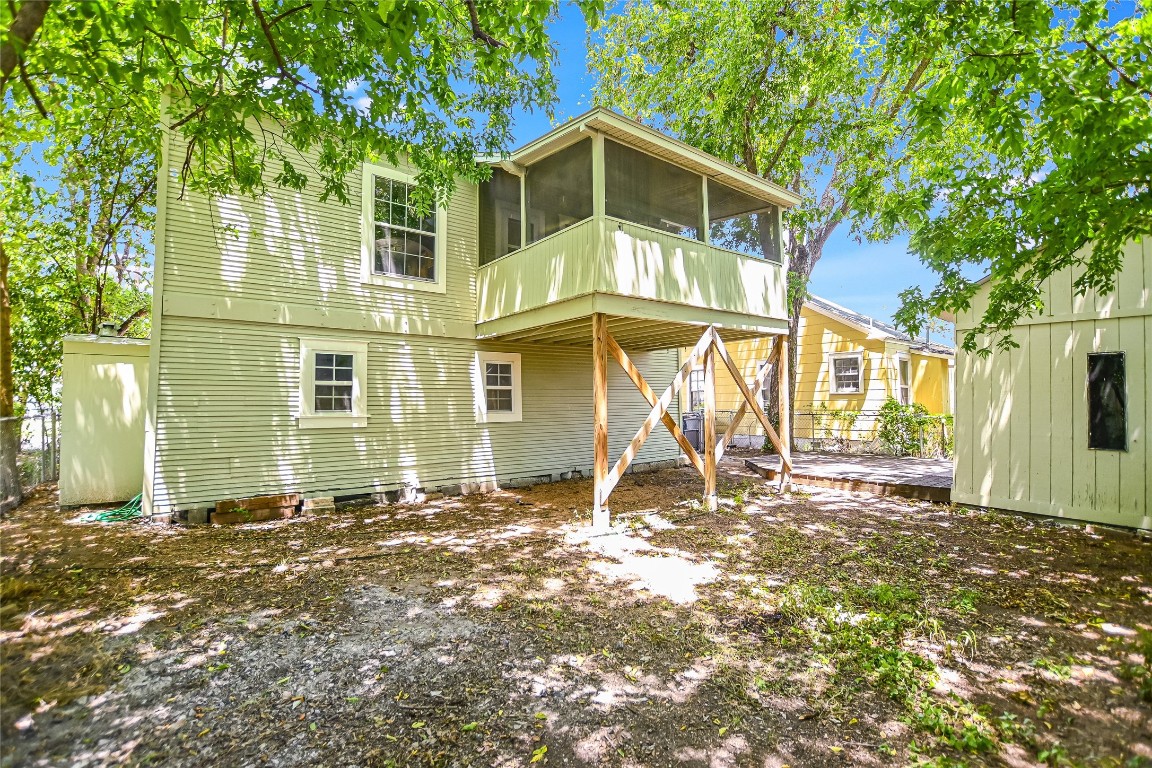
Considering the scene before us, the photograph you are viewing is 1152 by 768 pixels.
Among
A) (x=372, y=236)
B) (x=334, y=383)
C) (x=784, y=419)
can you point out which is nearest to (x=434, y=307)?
(x=372, y=236)

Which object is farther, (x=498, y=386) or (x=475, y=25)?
(x=498, y=386)

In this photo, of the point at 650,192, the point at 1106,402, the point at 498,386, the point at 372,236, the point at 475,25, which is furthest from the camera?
the point at 498,386

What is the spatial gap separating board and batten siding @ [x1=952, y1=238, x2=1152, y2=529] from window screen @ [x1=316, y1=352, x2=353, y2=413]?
949 centimetres

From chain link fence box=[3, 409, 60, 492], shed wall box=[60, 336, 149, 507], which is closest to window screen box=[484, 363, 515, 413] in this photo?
shed wall box=[60, 336, 149, 507]

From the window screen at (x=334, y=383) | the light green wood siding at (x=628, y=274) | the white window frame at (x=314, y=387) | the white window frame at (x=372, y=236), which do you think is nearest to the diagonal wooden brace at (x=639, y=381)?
the light green wood siding at (x=628, y=274)

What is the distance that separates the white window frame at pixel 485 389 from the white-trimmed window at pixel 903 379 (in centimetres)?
1219

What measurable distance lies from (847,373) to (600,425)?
476 inches

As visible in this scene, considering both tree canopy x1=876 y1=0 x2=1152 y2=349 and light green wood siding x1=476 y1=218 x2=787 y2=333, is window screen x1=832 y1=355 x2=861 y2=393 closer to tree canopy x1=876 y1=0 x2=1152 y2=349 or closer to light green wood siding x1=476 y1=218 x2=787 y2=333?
light green wood siding x1=476 y1=218 x2=787 y2=333

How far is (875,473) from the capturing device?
10.3m

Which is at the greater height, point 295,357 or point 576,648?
point 295,357

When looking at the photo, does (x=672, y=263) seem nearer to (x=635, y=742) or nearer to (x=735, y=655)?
(x=735, y=655)

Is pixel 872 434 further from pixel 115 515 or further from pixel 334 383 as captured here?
pixel 115 515

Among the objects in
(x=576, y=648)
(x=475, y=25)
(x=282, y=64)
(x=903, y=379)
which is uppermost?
(x=475, y=25)

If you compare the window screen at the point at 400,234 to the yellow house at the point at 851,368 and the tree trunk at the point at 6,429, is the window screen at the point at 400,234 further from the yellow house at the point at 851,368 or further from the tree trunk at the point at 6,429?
the yellow house at the point at 851,368
